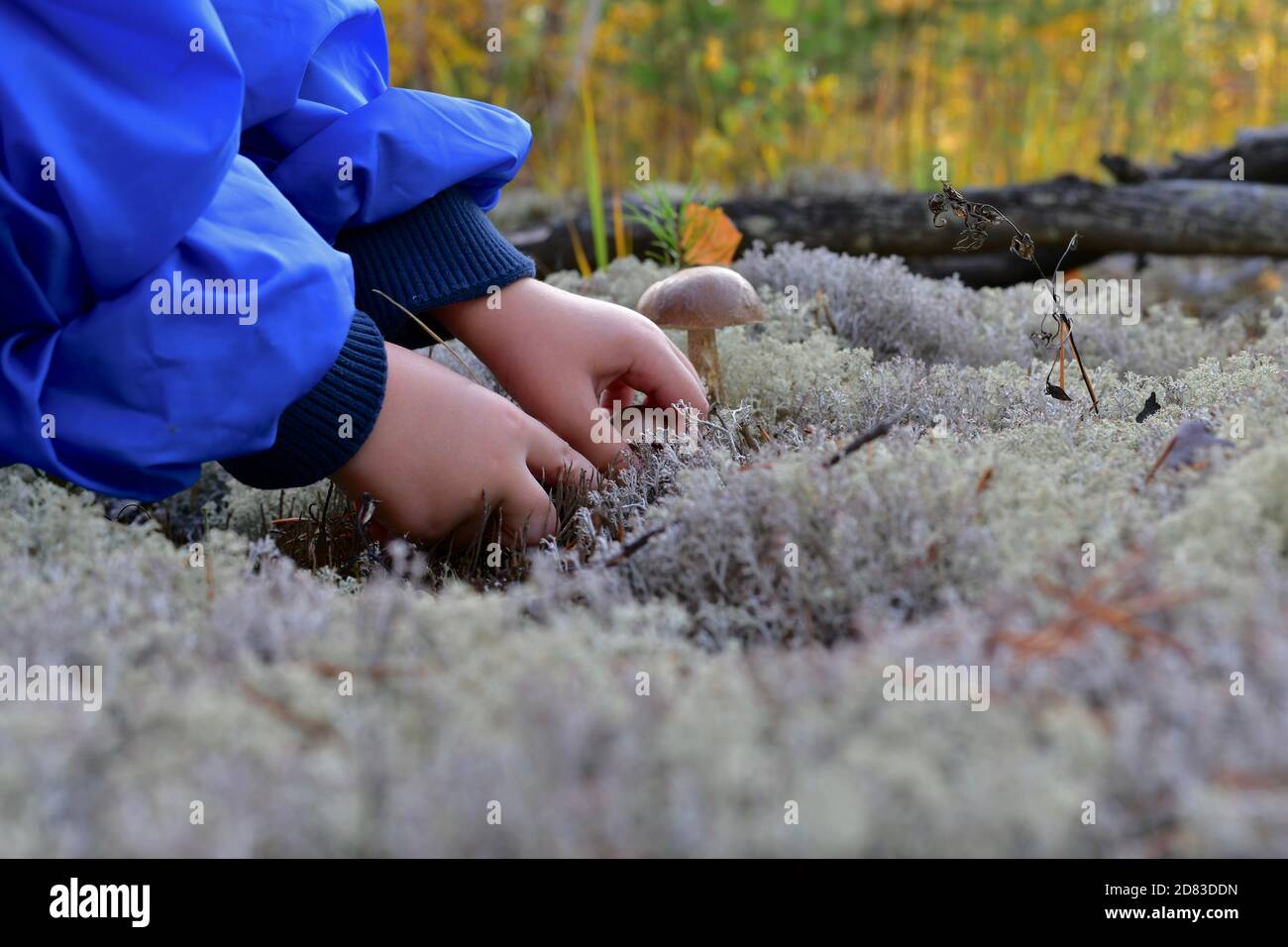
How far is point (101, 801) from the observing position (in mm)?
845

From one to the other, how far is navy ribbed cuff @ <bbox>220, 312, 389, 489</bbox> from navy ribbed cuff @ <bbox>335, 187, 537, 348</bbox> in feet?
0.78

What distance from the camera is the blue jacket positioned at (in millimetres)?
1390

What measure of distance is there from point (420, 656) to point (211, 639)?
21cm

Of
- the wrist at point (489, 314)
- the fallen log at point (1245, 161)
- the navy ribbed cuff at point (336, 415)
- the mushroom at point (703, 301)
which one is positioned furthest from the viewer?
the fallen log at point (1245, 161)

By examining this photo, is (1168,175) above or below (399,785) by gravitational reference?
above

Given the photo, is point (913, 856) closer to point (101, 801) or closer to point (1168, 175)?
point (101, 801)

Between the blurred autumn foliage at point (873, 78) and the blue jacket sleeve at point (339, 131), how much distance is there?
3199 millimetres

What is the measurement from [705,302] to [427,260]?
52cm

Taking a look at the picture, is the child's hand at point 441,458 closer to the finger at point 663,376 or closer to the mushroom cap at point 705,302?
the finger at point 663,376

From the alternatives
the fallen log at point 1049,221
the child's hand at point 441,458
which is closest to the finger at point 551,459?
the child's hand at point 441,458

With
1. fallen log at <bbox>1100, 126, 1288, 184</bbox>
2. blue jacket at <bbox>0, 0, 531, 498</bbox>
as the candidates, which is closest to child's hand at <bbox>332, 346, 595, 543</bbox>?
blue jacket at <bbox>0, 0, 531, 498</bbox>

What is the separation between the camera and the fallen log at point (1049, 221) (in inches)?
136

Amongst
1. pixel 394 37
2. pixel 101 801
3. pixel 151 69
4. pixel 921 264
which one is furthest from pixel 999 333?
pixel 394 37

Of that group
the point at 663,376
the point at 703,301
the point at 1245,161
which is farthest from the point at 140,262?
the point at 1245,161
